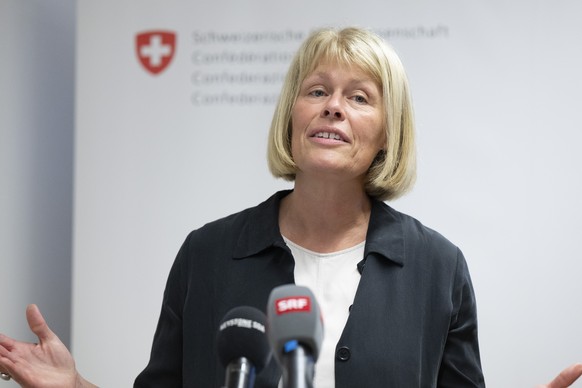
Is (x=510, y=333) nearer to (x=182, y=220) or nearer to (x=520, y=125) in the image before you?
(x=520, y=125)

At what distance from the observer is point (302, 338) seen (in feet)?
3.65

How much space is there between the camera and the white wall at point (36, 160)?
12.6ft

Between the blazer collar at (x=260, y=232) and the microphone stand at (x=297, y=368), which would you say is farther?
the blazer collar at (x=260, y=232)

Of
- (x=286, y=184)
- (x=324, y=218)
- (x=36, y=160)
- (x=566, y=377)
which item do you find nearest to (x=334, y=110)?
(x=324, y=218)

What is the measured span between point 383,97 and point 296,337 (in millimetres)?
1064

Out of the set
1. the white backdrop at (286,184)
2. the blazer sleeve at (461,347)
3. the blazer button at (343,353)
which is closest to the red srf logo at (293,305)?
the blazer button at (343,353)

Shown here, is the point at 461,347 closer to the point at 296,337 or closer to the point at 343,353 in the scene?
the point at 343,353

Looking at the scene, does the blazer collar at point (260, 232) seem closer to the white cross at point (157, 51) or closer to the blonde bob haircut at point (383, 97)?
the blonde bob haircut at point (383, 97)

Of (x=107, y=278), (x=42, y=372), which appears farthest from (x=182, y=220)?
(x=42, y=372)

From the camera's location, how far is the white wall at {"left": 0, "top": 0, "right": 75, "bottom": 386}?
12.6ft

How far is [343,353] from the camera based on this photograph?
6.06 ft

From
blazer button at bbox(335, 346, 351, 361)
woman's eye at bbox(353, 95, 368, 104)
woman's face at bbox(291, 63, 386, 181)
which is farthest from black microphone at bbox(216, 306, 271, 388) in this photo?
woman's eye at bbox(353, 95, 368, 104)

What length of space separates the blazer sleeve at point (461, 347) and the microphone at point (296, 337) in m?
0.91

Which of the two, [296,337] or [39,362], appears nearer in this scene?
[296,337]
